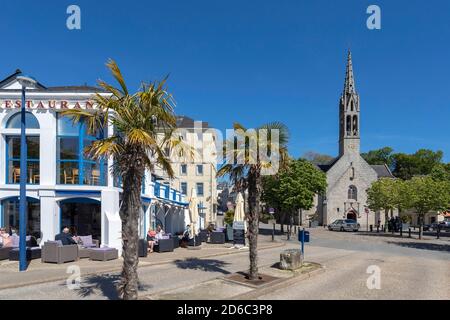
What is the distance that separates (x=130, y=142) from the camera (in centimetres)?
731

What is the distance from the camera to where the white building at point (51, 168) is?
1585cm

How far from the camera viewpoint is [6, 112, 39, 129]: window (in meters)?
16.2

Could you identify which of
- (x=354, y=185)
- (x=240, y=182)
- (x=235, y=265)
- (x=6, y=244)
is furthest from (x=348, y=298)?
(x=354, y=185)

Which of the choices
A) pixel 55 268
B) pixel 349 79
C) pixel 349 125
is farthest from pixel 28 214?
pixel 349 79

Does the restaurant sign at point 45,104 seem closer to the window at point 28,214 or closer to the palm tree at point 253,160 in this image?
the window at point 28,214

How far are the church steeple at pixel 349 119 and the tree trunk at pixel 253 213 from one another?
55.1 meters

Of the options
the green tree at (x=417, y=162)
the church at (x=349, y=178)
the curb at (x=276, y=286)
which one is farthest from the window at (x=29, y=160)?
the green tree at (x=417, y=162)

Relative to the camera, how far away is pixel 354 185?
6084 cm

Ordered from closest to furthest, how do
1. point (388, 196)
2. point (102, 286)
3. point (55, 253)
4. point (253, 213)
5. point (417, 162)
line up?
point (102, 286), point (253, 213), point (55, 253), point (388, 196), point (417, 162)

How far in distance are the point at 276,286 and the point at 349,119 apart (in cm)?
5851

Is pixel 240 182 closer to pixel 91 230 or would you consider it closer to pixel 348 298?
pixel 348 298

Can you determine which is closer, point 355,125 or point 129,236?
point 129,236

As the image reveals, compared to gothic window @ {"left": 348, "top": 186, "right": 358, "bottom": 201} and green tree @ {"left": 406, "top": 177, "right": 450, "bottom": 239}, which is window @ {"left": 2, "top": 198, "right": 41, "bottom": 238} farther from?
gothic window @ {"left": 348, "top": 186, "right": 358, "bottom": 201}

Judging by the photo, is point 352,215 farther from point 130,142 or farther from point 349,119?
point 130,142
